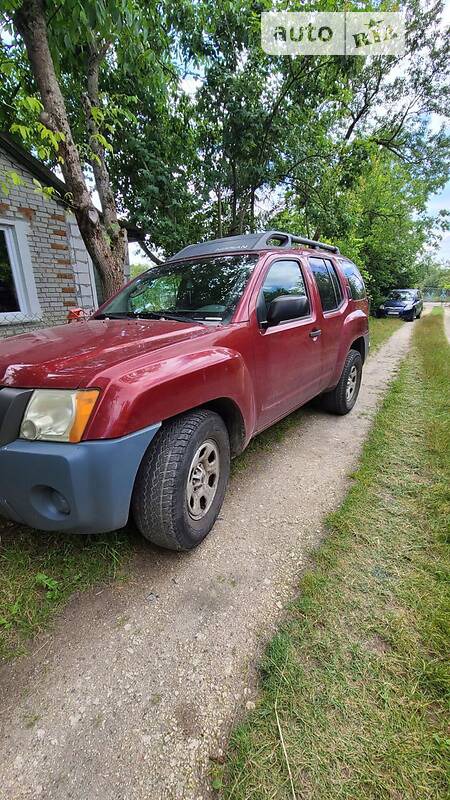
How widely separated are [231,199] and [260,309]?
7.26 metres

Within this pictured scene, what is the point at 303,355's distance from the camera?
9.95ft

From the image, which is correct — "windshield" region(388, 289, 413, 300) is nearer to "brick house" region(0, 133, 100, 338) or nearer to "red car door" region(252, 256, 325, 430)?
"brick house" region(0, 133, 100, 338)

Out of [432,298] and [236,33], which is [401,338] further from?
[432,298]

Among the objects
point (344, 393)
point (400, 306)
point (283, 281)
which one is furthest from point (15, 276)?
point (400, 306)

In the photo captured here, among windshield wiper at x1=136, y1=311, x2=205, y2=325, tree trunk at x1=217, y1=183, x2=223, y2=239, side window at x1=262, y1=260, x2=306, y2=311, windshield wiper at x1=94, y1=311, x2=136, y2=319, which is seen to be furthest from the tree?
tree trunk at x1=217, y1=183, x2=223, y2=239

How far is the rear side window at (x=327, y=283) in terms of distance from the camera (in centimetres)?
346

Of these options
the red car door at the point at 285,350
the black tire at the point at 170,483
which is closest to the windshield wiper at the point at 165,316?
the red car door at the point at 285,350

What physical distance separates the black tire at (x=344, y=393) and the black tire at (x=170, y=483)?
8.38 feet

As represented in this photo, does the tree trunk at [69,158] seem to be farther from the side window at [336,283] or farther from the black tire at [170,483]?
the black tire at [170,483]

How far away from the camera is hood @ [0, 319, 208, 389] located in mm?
1546

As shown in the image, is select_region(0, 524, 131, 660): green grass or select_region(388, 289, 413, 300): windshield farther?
select_region(388, 289, 413, 300): windshield

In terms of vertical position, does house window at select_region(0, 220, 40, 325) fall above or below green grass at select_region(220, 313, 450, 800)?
above

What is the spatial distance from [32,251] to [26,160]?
1471 mm

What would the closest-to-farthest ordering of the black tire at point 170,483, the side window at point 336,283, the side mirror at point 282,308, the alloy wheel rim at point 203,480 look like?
the black tire at point 170,483 < the alloy wheel rim at point 203,480 < the side mirror at point 282,308 < the side window at point 336,283
